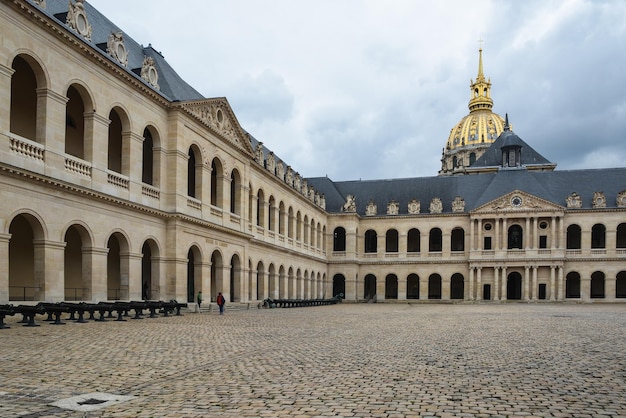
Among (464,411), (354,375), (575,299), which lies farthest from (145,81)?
(575,299)

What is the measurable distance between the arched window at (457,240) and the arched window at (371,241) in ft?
30.7

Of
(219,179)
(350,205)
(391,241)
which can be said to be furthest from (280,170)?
(391,241)

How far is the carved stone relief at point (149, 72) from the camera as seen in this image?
3042cm

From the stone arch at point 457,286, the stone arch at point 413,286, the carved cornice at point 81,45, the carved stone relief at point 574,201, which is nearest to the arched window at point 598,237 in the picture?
the carved stone relief at point 574,201

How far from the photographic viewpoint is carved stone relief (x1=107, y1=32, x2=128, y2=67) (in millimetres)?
27641

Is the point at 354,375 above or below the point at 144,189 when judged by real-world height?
below

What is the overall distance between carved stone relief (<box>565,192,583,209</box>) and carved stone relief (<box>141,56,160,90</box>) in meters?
52.7

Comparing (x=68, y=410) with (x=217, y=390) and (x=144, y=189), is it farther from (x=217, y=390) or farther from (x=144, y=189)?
(x=144, y=189)

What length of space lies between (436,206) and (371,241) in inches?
372

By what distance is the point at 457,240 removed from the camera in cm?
7462

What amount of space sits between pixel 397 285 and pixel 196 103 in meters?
47.6

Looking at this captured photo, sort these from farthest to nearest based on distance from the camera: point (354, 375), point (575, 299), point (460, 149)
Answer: point (460, 149), point (575, 299), point (354, 375)

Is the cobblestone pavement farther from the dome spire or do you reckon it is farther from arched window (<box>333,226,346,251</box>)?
the dome spire

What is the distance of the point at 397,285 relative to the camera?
2987 inches
